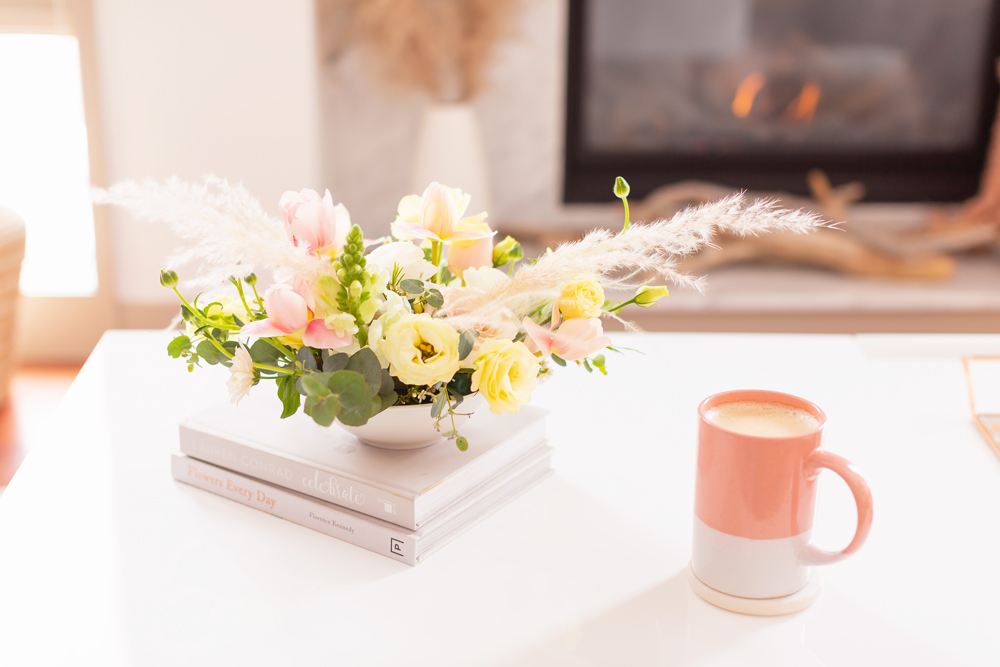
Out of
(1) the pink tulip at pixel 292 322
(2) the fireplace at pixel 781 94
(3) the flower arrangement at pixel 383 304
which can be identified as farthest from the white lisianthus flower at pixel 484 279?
(2) the fireplace at pixel 781 94

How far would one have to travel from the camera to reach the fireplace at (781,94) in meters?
2.51

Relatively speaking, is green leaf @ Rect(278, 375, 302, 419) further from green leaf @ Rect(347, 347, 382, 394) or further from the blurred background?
the blurred background

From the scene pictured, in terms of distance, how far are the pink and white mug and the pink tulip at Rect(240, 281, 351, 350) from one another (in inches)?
10.9

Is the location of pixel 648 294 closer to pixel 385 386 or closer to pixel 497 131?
pixel 385 386

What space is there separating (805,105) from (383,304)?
87.0 inches

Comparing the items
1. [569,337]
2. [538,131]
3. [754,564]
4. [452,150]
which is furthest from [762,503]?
[538,131]

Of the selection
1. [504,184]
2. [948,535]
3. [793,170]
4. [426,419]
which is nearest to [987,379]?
[948,535]

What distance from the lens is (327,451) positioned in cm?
76

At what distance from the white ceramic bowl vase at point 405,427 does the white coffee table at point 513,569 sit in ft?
0.29

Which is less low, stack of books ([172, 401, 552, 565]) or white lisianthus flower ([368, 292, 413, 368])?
white lisianthus flower ([368, 292, 413, 368])

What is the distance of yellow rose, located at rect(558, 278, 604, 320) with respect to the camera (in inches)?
27.2

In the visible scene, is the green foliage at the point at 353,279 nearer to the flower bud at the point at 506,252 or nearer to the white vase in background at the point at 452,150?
the flower bud at the point at 506,252

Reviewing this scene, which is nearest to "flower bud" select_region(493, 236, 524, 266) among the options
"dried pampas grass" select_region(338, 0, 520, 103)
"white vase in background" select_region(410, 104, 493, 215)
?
"white vase in background" select_region(410, 104, 493, 215)

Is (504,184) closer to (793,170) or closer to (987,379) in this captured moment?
(793,170)
